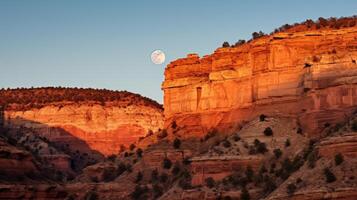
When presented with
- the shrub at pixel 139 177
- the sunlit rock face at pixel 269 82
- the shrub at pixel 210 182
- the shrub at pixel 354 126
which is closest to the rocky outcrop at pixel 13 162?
the shrub at pixel 139 177

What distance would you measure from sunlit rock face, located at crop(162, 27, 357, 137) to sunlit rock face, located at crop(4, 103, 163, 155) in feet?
130

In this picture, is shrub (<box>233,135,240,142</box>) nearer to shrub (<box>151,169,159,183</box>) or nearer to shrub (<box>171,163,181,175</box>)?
shrub (<box>171,163,181,175</box>)

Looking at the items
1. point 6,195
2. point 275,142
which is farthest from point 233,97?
point 6,195

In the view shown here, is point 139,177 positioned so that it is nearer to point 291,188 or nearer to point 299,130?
point 299,130

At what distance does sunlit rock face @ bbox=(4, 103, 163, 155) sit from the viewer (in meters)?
138

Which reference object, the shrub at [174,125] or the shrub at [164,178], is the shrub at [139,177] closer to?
the shrub at [164,178]

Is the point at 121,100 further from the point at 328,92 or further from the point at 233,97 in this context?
the point at 328,92

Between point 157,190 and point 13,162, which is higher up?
point 13,162

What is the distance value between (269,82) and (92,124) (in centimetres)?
5691

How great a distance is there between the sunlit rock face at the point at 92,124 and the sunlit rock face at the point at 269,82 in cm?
3956

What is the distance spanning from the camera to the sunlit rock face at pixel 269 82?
7850cm

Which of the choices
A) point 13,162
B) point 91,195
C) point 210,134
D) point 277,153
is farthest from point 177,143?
point 277,153

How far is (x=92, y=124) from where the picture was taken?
456 feet

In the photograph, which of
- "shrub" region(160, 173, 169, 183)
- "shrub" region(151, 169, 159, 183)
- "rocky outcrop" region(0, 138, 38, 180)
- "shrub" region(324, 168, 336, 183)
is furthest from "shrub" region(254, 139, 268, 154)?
"rocky outcrop" region(0, 138, 38, 180)
